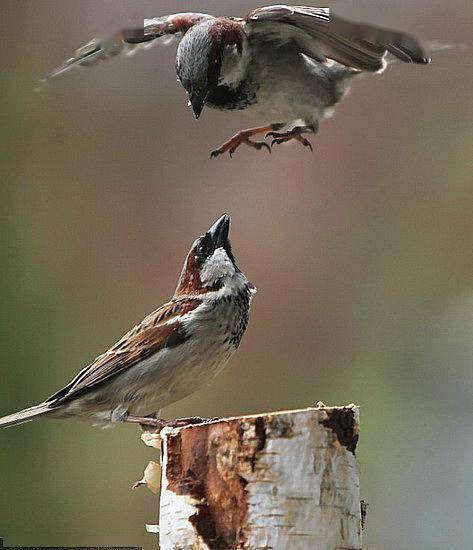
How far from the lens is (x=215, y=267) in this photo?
2.31 m

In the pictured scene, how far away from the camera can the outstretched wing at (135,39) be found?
1944 millimetres

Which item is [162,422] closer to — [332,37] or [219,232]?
[219,232]

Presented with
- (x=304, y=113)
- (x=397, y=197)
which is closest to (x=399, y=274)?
(x=397, y=197)

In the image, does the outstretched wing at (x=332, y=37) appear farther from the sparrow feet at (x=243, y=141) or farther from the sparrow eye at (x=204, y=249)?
the sparrow eye at (x=204, y=249)

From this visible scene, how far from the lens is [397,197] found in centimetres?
397

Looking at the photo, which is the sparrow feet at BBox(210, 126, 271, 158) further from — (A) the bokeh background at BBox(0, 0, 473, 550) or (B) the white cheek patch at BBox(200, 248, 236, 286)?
(A) the bokeh background at BBox(0, 0, 473, 550)

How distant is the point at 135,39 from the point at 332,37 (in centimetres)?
38

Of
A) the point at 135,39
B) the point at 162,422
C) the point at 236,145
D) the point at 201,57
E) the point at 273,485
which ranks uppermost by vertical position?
the point at 135,39

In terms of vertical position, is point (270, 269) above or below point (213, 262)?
above

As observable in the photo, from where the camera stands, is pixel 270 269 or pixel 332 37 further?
pixel 270 269

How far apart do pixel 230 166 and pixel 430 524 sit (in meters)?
1.32

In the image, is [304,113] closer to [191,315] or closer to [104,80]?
[191,315]

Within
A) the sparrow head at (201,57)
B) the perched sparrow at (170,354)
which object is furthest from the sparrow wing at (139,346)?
the sparrow head at (201,57)

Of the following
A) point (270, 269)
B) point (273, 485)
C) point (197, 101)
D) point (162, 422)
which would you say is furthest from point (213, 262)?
point (270, 269)
